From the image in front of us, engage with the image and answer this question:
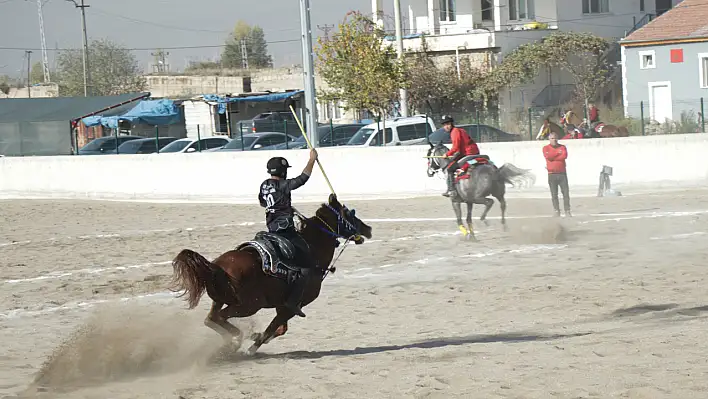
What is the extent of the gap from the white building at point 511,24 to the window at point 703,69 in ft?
31.6

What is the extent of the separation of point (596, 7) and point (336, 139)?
28.9m

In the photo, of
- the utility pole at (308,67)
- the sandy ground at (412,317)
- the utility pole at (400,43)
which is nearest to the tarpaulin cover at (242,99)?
the utility pole at (400,43)

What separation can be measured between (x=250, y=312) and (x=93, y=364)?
1505 mm

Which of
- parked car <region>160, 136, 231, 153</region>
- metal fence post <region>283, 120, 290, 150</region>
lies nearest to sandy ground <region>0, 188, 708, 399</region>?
metal fence post <region>283, 120, 290, 150</region>

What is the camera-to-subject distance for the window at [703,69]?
4319 centimetres

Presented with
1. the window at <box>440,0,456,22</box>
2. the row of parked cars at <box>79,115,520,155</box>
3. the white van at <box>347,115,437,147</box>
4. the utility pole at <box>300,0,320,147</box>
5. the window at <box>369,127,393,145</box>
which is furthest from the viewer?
the window at <box>440,0,456,22</box>

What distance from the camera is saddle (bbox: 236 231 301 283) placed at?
9.48 metres

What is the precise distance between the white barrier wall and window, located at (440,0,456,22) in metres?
29.8

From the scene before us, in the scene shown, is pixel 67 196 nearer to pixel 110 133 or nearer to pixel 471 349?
pixel 471 349

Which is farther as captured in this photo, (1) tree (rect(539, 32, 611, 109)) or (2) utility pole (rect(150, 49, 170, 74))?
(2) utility pole (rect(150, 49, 170, 74))

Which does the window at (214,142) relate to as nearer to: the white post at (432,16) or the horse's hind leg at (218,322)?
the white post at (432,16)

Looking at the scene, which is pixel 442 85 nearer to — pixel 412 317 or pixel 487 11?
pixel 487 11

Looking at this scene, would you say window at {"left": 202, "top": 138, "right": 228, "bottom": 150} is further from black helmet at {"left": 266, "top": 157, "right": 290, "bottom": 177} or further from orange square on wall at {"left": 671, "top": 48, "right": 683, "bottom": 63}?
black helmet at {"left": 266, "top": 157, "right": 290, "bottom": 177}

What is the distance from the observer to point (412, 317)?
11.9 metres
